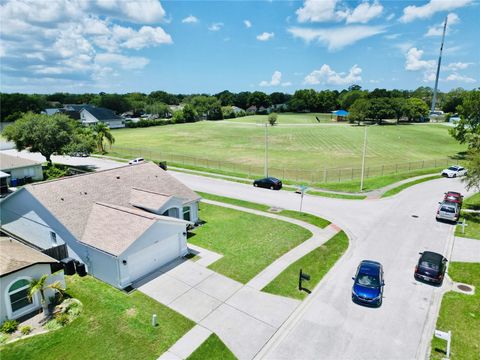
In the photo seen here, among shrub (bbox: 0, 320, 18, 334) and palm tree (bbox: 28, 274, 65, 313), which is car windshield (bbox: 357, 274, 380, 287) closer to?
palm tree (bbox: 28, 274, 65, 313)

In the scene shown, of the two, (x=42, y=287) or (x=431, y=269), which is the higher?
(x=42, y=287)

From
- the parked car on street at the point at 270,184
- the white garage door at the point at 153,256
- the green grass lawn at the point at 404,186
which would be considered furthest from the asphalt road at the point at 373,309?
the white garage door at the point at 153,256

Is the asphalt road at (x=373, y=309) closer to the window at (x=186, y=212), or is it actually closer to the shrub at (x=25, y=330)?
the window at (x=186, y=212)

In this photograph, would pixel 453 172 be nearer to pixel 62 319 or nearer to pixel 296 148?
pixel 296 148

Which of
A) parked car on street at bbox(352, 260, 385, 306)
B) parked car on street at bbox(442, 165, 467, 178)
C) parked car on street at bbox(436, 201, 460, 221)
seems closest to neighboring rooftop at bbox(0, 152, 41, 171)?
parked car on street at bbox(352, 260, 385, 306)

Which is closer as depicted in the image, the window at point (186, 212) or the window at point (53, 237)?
the window at point (53, 237)

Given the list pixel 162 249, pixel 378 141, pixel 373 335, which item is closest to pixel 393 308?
pixel 373 335

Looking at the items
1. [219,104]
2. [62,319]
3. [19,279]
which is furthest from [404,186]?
[219,104]
